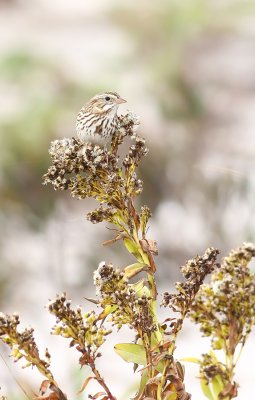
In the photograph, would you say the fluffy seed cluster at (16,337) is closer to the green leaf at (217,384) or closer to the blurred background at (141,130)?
the green leaf at (217,384)

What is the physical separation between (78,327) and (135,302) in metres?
0.02

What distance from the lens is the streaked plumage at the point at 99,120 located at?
1.21 ft

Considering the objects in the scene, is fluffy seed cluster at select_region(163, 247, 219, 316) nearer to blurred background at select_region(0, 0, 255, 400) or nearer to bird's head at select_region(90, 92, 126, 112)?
bird's head at select_region(90, 92, 126, 112)

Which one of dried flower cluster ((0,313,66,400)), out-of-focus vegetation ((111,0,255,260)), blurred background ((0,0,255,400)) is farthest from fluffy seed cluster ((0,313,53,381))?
out-of-focus vegetation ((111,0,255,260))

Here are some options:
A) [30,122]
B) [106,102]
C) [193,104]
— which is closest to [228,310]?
[106,102]

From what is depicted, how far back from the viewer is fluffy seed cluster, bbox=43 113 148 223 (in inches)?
12.8

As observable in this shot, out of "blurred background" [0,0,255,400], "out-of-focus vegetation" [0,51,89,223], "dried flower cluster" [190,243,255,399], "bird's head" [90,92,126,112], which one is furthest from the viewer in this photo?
"out-of-focus vegetation" [0,51,89,223]

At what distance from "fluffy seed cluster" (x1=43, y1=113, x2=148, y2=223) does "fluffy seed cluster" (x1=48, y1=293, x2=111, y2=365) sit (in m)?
0.04

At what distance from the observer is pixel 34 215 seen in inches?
67.2

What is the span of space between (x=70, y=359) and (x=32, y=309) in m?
0.16

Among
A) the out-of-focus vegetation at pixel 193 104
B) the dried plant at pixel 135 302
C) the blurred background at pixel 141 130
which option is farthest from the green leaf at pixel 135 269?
the out-of-focus vegetation at pixel 193 104

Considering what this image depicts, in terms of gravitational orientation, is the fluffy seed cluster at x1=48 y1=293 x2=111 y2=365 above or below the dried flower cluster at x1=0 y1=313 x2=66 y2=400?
above

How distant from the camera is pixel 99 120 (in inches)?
15.5

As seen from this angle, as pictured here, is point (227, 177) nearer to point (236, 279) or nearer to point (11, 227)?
point (11, 227)
